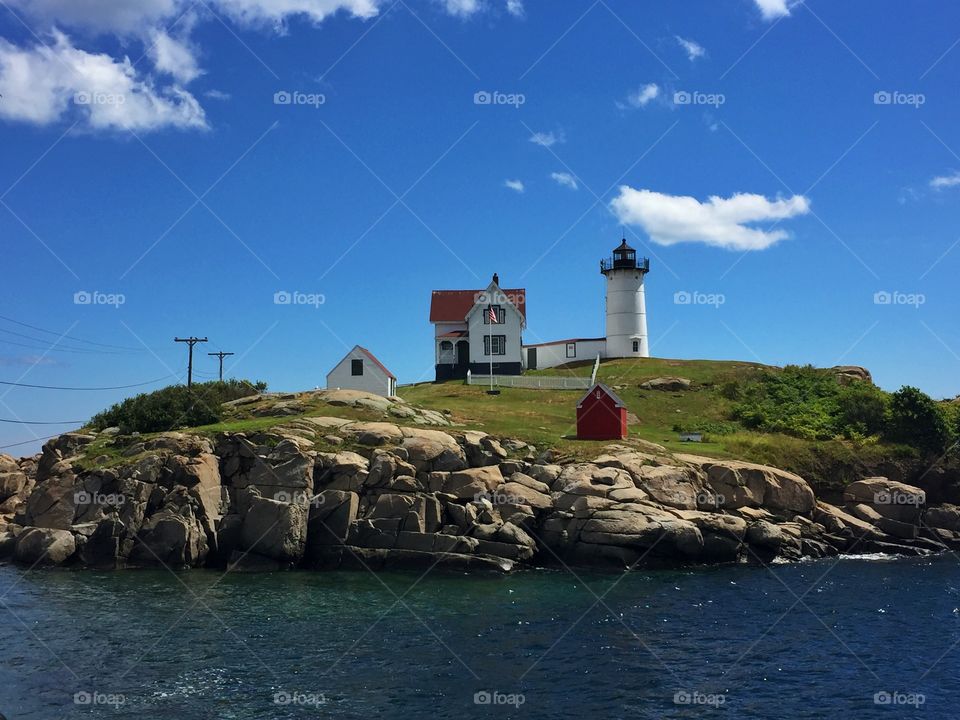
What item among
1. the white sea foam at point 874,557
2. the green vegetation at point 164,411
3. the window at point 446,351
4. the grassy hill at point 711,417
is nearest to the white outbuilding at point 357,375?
the grassy hill at point 711,417

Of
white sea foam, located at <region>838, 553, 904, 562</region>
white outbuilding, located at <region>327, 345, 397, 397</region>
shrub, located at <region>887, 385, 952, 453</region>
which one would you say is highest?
white outbuilding, located at <region>327, 345, 397, 397</region>

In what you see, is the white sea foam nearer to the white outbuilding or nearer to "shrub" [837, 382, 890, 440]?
"shrub" [837, 382, 890, 440]

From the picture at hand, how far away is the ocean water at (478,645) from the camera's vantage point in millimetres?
20031

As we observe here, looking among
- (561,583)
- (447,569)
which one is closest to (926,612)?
(561,583)

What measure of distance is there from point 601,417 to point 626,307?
35.8m

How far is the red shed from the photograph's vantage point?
5122 cm

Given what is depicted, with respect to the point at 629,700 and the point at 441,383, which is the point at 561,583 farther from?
the point at 441,383

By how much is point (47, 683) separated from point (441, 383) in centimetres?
5631

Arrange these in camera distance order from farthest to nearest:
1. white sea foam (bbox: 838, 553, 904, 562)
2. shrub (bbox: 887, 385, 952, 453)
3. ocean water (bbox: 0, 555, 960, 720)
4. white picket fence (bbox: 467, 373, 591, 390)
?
white picket fence (bbox: 467, 373, 591, 390) < shrub (bbox: 887, 385, 952, 453) < white sea foam (bbox: 838, 553, 904, 562) < ocean water (bbox: 0, 555, 960, 720)

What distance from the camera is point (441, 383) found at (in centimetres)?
7662

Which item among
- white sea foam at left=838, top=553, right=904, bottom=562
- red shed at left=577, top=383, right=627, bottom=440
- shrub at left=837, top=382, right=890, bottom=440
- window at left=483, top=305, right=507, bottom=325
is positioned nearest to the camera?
white sea foam at left=838, top=553, right=904, bottom=562

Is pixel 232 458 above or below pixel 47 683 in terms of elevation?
above

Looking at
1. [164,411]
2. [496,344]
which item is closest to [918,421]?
[496,344]

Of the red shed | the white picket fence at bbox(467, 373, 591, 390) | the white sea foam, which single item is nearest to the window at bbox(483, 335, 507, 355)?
the white picket fence at bbox(467, 373, 591, 390)
